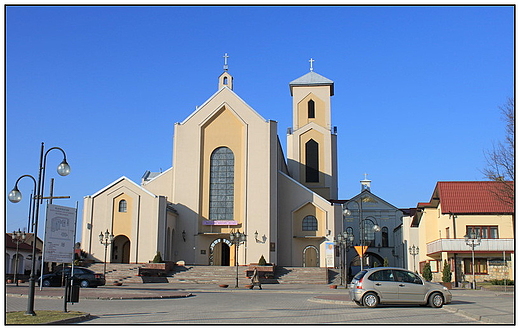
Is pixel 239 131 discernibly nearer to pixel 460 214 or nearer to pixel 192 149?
pixel 192 149

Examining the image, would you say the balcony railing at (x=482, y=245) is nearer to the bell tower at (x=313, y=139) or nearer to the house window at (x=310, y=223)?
the house window at (x=310, y=223)

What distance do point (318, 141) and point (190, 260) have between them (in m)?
21.0

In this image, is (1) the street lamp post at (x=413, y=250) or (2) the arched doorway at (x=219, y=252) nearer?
(2) the arched doorway at (x=219, y=252)

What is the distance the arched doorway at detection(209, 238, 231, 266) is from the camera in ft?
164

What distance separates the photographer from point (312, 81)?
214 ft

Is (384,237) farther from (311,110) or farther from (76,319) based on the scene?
(76,319)

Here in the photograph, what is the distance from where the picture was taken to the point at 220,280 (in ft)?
137

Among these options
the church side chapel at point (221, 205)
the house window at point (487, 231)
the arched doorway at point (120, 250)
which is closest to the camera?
the house window at point (487, 231)

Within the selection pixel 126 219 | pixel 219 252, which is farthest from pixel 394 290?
pixel 219 252

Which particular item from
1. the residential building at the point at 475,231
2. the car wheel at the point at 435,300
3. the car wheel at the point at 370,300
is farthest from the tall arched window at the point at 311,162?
the car wheel at the point at 370,300

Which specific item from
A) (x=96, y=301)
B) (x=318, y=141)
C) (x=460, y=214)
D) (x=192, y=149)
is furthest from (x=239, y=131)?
(x=96, y=301)

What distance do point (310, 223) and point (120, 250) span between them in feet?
53.9

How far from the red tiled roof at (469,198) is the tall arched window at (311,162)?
59.6 ft

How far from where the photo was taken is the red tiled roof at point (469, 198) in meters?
43.2
